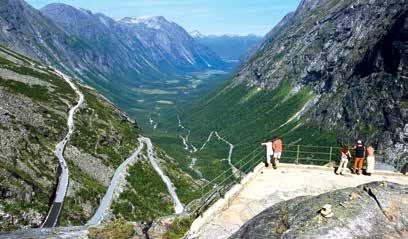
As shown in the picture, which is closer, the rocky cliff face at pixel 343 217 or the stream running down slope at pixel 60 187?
the rocky cliff face at pixel 343 217

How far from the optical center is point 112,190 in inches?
5787

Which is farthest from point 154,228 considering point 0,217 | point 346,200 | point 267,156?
point 0,217

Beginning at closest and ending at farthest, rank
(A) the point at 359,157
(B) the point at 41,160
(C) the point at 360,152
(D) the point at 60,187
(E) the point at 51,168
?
1. (C) the point at 360,152
2. (A) the point at 359,157
3. (D) the point at 60,187
4. (E) the point at 51,168
5. (B) the point at 41,160

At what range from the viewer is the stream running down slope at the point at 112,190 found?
12152 cm

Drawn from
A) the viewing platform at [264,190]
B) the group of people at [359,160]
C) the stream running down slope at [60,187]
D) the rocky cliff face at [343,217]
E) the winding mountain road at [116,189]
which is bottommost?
the winding mountain road at [116,189]

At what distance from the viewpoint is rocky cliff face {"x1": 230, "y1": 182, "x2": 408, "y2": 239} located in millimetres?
30062

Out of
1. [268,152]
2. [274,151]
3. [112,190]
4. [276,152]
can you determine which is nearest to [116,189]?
[112,190]

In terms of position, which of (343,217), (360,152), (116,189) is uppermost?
(343,217)

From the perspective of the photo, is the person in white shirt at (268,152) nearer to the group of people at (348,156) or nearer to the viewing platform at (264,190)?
the group of people at (348,156)

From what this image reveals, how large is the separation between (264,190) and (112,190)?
106m

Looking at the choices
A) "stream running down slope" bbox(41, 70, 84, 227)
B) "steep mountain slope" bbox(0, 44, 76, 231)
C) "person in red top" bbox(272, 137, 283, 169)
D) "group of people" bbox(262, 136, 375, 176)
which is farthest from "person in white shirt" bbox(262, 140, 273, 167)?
"stream running down slope" bbox(41, 70, 84, 227)

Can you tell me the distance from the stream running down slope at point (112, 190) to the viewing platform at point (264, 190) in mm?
66484

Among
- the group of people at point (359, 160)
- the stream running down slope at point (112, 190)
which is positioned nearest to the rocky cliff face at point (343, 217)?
the group of people at point (359, 160)

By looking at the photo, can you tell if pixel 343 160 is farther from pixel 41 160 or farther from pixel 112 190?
pixel 112 190
